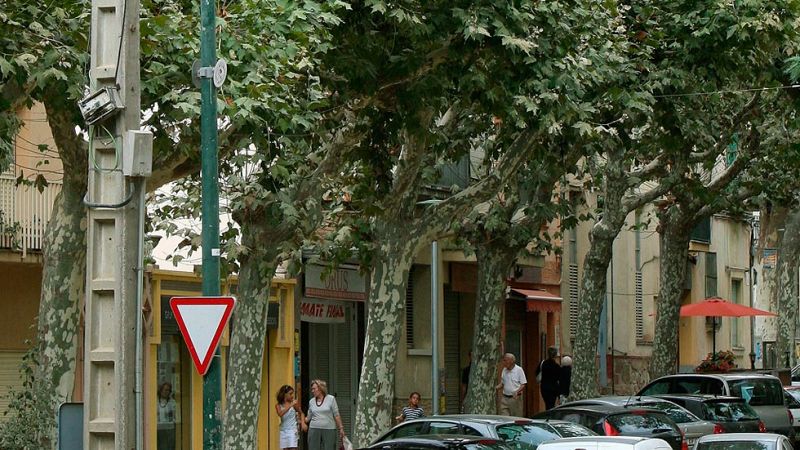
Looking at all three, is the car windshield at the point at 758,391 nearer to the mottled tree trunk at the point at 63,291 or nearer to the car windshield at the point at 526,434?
the car windshield at the point at 526,434

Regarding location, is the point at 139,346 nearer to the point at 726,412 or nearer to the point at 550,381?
the point at 726,412

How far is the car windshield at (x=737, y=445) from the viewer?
697 inches

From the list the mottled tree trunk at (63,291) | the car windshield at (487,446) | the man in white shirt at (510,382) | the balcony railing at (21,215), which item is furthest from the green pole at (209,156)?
the man in white shirt at (510,382)

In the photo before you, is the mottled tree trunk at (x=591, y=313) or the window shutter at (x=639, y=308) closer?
the mottled tree trunk at (x=591, y=313)

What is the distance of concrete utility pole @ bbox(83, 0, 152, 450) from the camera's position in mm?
12438

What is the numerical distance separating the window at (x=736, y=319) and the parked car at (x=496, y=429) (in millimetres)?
34693

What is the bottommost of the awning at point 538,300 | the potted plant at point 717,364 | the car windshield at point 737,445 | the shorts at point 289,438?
the shorts at point 289,438

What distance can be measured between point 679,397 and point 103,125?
1441 cm

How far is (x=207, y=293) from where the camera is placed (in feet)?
46.8

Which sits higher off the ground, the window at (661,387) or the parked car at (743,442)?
the window at (661,387)

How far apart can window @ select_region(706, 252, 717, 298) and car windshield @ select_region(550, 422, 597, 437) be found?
30715mm

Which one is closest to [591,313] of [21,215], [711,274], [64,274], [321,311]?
[321,311]

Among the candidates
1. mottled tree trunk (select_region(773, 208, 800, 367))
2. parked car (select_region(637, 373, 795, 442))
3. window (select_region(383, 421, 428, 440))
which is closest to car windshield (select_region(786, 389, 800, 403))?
parked car (select_region(637, 373, 795, 442))

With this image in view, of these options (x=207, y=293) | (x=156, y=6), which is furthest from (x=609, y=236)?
(x=207, y=293)
